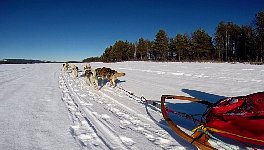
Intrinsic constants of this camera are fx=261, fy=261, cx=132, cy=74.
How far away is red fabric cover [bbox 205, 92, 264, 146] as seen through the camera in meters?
3.67

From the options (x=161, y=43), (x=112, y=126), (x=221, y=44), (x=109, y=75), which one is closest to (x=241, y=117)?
(x=112, y=126)

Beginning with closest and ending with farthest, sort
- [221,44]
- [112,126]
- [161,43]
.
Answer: [112,126] < [221,44] < [161,43]

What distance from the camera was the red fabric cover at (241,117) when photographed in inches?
145

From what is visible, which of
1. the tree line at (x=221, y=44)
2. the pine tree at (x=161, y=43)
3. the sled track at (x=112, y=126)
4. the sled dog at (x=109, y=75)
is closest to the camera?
the sled track at (x=112, y=126)

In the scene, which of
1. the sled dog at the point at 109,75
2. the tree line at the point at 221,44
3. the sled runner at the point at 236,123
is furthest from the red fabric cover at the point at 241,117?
the tree line at the point at 221,44

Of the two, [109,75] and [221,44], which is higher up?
[221,44]

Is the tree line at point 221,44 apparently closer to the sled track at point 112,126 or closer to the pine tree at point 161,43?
the pine tree at point 161,43

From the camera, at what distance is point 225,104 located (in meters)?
4.43

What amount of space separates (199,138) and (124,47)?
79.0 metres

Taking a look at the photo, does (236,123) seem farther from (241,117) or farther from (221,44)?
(221,44)

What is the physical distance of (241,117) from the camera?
3.88 m

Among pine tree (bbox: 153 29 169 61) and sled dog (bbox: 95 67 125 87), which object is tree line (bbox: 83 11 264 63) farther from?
sled dog (bbox: 95 67 125 87)

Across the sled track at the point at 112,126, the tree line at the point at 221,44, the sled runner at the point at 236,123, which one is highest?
the tree line at the point at 221,44

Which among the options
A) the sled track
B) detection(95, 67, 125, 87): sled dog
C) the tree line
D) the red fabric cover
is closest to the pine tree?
the tree line
